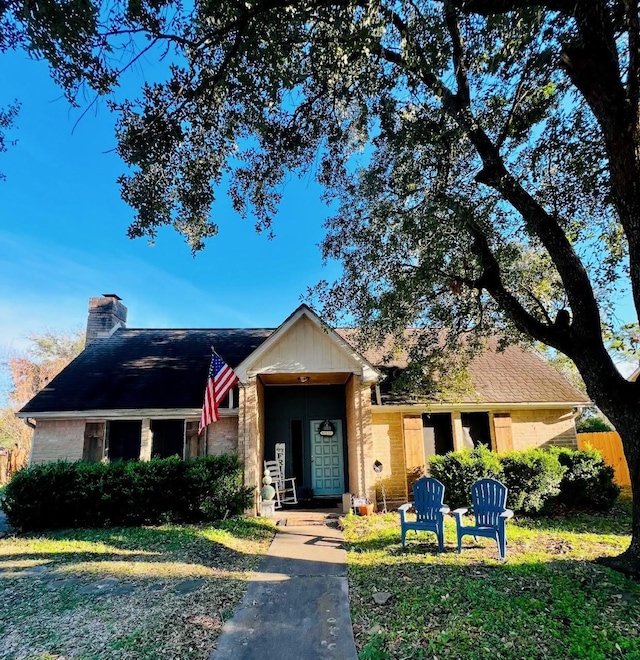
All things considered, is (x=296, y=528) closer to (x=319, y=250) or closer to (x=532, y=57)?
(x=319, y=250)

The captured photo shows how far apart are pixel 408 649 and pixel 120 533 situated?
723 centimetres

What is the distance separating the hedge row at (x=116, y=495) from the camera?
9508 millimetres

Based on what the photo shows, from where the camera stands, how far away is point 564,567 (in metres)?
5.92

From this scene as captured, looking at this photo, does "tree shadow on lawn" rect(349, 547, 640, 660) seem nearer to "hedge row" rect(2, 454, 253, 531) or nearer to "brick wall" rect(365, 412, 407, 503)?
"hedge row" rect(2, 454, 253, 531)

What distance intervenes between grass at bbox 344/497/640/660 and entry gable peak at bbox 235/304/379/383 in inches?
178

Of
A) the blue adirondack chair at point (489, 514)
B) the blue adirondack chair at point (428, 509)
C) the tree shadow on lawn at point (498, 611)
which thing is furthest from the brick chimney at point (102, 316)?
the blue adirondack chair at point (489, 514)

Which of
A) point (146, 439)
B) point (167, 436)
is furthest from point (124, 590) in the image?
point (167, 436)

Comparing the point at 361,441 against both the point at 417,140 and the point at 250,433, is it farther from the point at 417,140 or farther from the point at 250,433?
the point at 417,140

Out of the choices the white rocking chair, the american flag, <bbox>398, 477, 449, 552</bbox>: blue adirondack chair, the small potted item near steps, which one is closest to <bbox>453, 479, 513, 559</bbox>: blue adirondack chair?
<bbox>398, 477, 449, 552</bbox>: blue adirondack chair

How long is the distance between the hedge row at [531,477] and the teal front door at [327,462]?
143 inches

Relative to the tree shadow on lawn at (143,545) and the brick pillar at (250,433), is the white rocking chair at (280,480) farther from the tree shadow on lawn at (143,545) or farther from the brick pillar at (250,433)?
the tree shadow on lawn at (143,545)

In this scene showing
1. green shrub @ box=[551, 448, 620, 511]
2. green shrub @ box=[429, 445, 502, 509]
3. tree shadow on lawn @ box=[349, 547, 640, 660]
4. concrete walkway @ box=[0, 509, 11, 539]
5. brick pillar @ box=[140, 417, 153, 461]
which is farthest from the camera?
brick pillar @ box=[140, 417, 153, 461]

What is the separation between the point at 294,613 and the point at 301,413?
8.44 meters

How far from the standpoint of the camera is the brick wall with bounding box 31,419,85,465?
11625 millimetres
